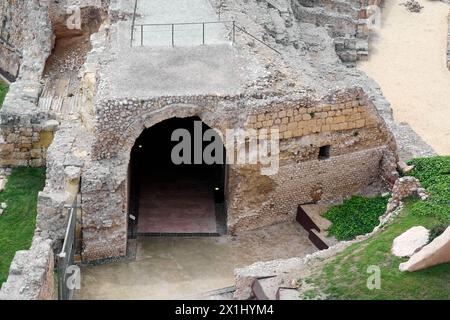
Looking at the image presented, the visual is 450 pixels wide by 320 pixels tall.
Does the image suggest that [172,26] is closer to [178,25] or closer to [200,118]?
[178,25]

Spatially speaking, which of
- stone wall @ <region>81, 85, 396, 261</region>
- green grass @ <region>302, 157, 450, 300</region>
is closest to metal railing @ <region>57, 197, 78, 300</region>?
stone wall @ <region>81, 85, 396, 261</region>

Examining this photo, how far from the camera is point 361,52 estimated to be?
33969 millimetres

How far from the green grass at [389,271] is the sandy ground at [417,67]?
7054 millimetres

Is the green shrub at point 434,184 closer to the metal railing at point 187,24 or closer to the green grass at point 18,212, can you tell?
the metal railing at point 187,24

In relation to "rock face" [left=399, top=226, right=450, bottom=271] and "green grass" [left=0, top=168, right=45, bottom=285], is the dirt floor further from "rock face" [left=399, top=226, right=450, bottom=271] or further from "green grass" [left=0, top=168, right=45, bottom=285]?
"rock face" [left=399, top=226, right=450, bottom=271]

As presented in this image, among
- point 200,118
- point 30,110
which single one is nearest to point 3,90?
point 30,110

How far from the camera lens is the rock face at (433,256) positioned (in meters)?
18.5

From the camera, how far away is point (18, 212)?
24734mm

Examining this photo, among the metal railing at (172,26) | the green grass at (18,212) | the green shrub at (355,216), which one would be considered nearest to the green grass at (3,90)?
the green grass at (18,212)

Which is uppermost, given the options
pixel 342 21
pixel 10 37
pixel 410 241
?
pixel 410 241

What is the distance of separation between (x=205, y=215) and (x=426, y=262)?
766 centimetres

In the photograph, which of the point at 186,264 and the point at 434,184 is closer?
the point at 434,184

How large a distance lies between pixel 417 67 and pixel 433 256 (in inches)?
625

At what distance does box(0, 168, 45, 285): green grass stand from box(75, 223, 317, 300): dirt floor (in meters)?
1.93
